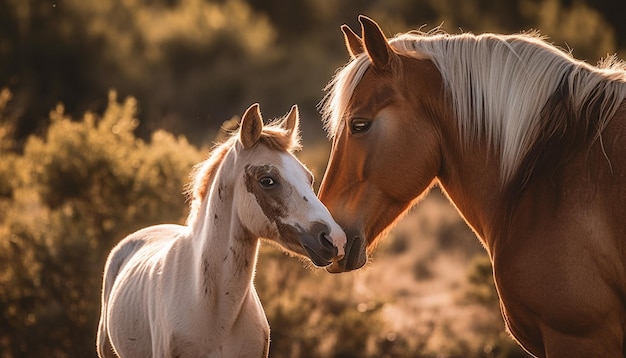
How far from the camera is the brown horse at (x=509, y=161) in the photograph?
11.8ft

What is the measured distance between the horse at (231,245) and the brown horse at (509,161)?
0.21 m

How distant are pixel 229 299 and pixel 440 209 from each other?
14765 mm

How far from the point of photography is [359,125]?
406 cm

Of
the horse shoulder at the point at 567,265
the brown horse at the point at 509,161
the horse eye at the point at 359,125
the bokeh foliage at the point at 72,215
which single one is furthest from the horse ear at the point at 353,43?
the bokeh foliage at the point at 72,215

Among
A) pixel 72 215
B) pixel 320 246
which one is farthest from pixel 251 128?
pixel 72 215

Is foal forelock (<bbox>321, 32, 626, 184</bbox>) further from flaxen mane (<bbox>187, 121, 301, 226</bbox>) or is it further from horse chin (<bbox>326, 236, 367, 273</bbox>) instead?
horse chin (<bbox>326, 236, 367, 273</bbox>)

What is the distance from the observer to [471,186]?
13.2ft

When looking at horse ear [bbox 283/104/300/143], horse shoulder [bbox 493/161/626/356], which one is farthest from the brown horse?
horse ear [bbox 283/104/300/143]

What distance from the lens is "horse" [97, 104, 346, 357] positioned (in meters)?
4.30

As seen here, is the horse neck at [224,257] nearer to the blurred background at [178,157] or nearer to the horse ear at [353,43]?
the blurred background at [178,157]

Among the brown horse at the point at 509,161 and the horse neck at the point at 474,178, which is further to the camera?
the horse neck at the point at 474,178

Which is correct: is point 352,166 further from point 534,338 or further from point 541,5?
point 541,5

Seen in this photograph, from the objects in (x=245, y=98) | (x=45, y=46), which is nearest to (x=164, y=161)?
(x=45, y=46)

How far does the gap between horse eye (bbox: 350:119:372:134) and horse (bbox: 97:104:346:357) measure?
34cm
